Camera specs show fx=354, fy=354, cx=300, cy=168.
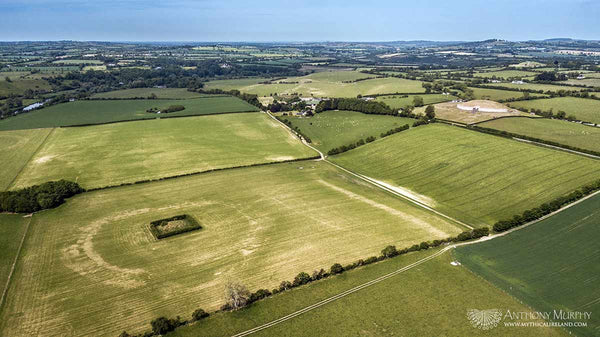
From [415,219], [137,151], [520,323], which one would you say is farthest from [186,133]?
[520,323]

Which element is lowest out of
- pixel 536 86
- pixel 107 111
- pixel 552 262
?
pixel 552 262

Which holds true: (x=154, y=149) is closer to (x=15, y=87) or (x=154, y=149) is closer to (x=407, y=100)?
(x=407, y=100)

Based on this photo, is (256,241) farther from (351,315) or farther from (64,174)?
(64,174)

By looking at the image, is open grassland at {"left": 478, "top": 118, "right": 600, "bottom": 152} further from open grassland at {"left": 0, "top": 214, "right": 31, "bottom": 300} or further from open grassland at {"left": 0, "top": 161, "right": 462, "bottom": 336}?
open grassland at {"left": 0, "top": 214, "right": 31, "bottom": 300}

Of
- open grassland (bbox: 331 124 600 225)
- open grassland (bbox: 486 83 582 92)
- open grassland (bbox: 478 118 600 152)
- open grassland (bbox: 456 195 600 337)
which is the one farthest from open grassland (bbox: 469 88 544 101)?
open grassland (bbox: 456 195 600 337)

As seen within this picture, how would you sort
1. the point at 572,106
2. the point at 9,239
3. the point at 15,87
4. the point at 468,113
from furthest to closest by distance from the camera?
the point at 15,87 → the point at 572,106 → the point at 468,113 → the point at 9,239

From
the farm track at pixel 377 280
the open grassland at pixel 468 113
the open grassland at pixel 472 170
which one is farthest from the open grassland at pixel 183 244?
the open grassland at pixel 468 113

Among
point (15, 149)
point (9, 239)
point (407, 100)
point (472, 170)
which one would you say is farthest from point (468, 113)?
point (15, 149)
